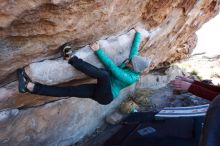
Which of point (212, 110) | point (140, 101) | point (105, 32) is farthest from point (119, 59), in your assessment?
point (212, 110)

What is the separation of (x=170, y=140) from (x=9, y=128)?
2.20 meters

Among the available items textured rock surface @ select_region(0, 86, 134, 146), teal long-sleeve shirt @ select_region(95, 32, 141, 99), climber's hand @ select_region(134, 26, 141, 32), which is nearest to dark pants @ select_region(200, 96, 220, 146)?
teal long-sleeve shirt @ select_region(95, 32, 141, 99)

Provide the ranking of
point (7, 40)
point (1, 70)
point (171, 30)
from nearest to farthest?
point (7, 40), point (1, 70), point (171, 30)

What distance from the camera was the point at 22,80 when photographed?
15.4 feet

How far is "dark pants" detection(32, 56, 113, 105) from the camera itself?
491 cm

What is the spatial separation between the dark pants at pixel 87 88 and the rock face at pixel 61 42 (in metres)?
0.14

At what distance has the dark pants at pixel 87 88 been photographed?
16.1 ft

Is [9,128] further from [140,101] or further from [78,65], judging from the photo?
[140,101]

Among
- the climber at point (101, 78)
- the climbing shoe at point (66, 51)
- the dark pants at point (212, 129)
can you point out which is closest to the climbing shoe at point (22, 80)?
the climber at point (101, 78)

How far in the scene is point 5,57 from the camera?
427cm

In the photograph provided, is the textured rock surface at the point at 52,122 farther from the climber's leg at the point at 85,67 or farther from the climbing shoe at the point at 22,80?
the climber's leg at the point at 85,67

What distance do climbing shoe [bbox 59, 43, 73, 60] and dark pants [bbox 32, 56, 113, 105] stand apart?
8cm

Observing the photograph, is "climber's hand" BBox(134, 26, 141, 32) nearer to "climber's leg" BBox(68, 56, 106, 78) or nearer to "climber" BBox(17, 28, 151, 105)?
"climber" BBox(17, 28, 151, 105)

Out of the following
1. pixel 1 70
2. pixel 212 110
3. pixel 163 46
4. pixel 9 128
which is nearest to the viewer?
pixel 212 110
